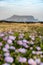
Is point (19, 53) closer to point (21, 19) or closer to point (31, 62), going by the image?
point (31, 62)

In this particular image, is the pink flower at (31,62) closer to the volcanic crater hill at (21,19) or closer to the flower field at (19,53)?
the flower field at (19,53)

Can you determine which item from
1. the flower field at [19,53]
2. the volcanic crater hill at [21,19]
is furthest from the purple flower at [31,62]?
the volcanic crater hill at [21,19]

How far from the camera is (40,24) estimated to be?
1462 mm

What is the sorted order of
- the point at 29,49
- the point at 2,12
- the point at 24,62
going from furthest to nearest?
the point at 2,12 → the point at 29,49 → the point at 24,62

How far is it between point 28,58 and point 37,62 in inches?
1.6

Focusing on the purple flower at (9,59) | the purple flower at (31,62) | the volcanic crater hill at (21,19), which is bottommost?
the purple flower at (31,62)

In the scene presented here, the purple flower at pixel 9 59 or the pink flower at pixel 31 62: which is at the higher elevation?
the purple flower at pixel 9 59

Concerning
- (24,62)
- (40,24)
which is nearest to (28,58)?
(24,62)

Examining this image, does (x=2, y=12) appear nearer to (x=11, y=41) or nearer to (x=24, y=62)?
(x=11, y=41)

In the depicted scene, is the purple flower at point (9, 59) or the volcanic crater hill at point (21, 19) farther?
the volcanic crater hill at point (21, 19)

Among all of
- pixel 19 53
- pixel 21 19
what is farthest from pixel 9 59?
pixel 21 19

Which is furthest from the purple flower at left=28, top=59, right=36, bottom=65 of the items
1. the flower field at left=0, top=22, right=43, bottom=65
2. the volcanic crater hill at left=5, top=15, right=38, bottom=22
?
the volcanic crater hill at left=5, top=15, right=38, bottom=22

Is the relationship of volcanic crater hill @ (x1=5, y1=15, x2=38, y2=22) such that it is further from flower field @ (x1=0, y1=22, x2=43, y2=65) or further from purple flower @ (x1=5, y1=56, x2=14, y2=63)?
purple flower @ (x1=5, y1=56, x2=14, y2=63)

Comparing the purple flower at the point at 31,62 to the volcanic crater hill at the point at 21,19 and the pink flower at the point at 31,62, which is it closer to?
the pink flower at the point at 31,62
